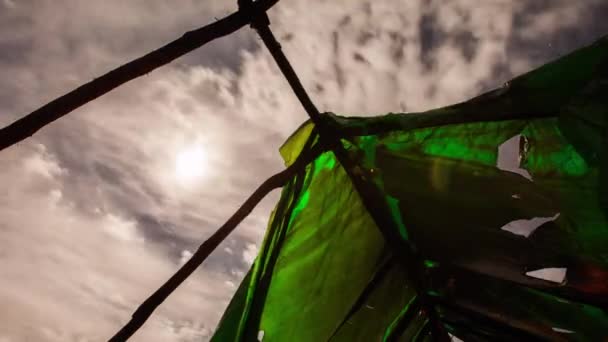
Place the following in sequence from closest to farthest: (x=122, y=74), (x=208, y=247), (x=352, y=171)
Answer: (x=122, y=74), (x=208, y=247), (x=352, y=171)

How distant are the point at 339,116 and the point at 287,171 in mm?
346

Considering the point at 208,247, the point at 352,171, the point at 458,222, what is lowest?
the point at 208,247

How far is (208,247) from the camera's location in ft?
5.32

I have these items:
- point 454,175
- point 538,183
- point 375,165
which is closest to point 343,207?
point 375,165

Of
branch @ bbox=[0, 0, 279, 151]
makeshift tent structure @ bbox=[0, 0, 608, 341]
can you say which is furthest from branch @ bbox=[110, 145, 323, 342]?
branch @ bbox=[0, 0, 279, 151]

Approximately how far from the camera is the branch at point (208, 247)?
1.40m

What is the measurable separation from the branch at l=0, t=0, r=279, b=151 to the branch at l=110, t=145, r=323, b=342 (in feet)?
2.27

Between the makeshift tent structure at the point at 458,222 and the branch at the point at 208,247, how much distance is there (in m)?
0.10

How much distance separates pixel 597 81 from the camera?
157 cm

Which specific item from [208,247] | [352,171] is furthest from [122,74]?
[352,171]

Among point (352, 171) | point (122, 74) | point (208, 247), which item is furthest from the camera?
point (352, 171)

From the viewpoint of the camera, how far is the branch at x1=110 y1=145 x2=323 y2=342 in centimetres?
140

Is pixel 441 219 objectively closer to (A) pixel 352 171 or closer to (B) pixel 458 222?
(B) pixel 458 222

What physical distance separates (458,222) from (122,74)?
63.4 inches
